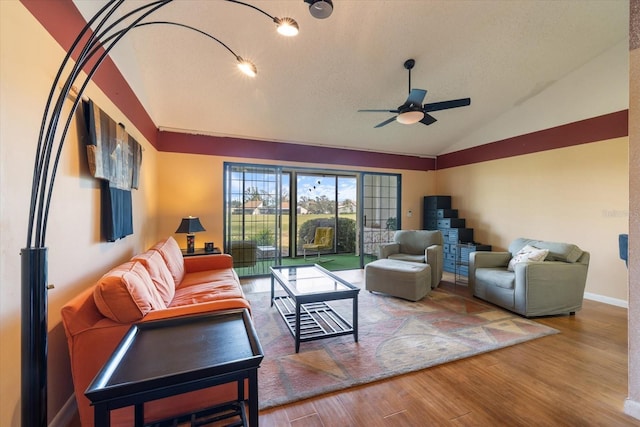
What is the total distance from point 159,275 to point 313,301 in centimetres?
135

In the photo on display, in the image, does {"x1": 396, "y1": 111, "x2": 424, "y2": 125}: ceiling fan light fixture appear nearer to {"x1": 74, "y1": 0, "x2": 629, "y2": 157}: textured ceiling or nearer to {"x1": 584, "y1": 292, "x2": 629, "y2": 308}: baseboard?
{"x1": 74, "y1": 0, "x2": 629, "y2": 157}: textured ceiling

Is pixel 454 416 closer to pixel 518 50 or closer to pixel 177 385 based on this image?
pixel 177 385

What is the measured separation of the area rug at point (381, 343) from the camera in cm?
195

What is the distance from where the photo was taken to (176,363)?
3.50 feet

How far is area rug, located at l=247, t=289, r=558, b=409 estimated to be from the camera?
1946 millimetres

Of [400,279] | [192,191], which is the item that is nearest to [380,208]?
[400,279]

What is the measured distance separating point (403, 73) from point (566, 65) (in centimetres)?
237

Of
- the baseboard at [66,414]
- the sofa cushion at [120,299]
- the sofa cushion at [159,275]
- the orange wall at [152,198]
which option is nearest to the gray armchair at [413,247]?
the orange wall at [152,198]

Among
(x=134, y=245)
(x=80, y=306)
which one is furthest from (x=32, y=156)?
(x=134, y=245)

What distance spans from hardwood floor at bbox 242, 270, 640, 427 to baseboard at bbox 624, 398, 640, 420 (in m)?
0.03

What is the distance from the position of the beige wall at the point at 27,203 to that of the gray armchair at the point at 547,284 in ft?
13.7

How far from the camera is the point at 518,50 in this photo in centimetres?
345

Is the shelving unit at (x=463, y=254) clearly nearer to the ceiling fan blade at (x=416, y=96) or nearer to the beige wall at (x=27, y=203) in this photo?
the ceiling fan blade at (x=416, y=96)

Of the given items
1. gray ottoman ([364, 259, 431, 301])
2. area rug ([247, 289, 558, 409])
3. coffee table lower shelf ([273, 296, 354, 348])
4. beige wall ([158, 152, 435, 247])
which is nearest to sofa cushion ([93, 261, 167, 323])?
area rug ([247, 289, 558, 409])
